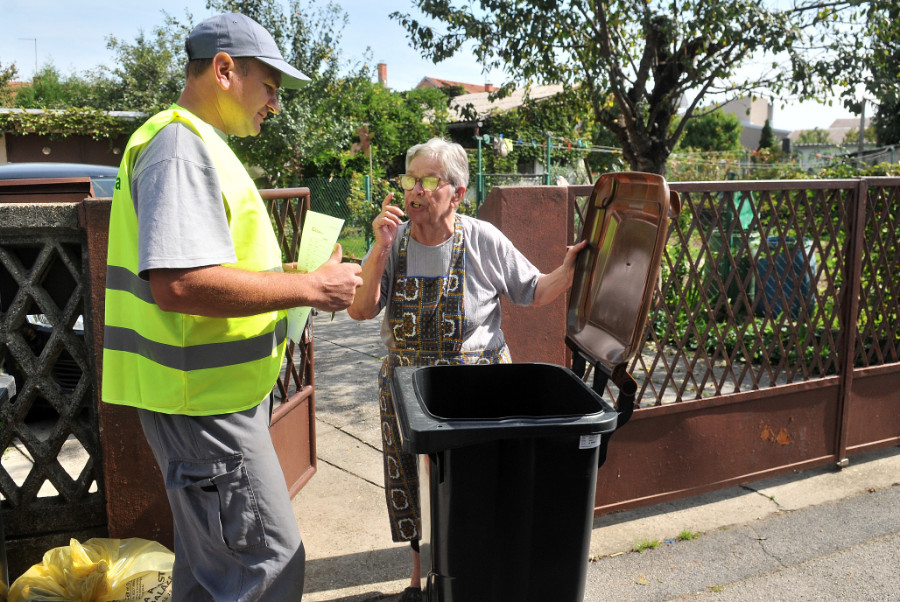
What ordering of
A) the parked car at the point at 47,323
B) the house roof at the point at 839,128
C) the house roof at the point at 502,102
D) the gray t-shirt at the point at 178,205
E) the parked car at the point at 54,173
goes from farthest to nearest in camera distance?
1. the house roof at the point at 839,128
2. the house roof at the point at 502,102
3. the parked car at the point at 54,173
4. the parked car at the point at 47,323
5. the gray t-shirt at the point at 178,205

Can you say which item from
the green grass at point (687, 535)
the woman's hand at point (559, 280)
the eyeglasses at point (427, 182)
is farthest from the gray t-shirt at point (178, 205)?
the green grass at point (687, 535)

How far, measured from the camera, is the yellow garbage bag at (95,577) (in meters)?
2.51

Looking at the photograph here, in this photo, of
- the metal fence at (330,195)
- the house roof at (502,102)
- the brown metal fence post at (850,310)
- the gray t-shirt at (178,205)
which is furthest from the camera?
the metal fence at (330,195)

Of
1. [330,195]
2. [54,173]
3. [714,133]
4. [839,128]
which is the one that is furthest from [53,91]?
[839,128]

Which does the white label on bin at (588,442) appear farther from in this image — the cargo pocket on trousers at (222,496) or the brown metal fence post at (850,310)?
the brown metal fence post at (850,310)

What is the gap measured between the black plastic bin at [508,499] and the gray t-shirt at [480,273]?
2.57 feet

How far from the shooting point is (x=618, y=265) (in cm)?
242

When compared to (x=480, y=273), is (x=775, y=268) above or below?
below

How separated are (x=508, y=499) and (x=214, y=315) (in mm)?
857

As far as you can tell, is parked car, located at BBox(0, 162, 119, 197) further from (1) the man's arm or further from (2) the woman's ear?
(1) the man's arm

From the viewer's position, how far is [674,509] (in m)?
3.82

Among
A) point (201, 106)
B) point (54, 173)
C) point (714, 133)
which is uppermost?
point (714, 133)

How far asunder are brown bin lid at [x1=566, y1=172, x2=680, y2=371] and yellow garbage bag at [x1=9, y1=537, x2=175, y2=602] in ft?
5.60

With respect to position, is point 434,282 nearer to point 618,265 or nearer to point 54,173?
point 618,265
